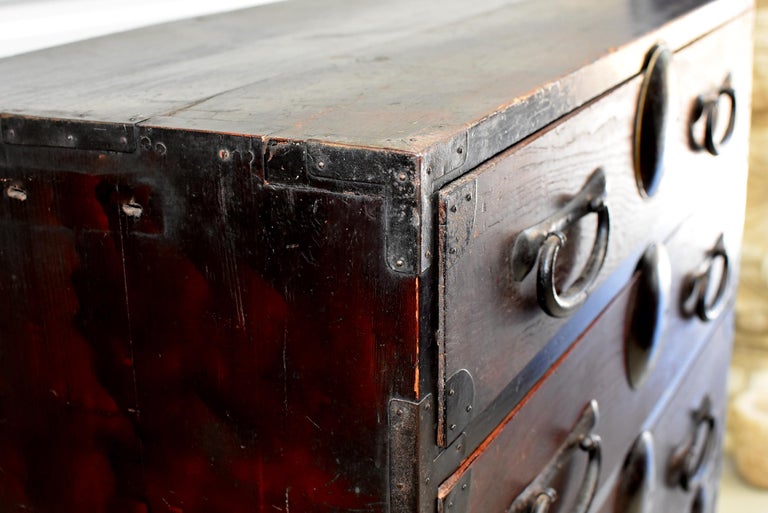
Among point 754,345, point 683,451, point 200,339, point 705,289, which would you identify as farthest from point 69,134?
point 754,345

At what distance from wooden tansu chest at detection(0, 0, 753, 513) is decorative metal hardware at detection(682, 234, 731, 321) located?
373 millimetres

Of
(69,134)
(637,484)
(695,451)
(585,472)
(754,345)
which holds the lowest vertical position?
(754,345)

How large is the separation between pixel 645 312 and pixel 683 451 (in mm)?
451

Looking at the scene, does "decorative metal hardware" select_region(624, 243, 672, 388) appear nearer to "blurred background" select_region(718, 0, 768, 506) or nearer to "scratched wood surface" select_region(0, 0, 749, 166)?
"scratched wood surface" select_region(0, 0, 749, 166)

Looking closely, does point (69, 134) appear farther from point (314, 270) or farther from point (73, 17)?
point (73, 17)

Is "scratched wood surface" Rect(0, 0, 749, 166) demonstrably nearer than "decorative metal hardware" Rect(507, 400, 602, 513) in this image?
Yes

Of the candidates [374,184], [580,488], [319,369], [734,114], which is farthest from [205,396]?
[734,114]

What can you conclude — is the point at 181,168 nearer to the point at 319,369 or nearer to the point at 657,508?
the point at 319,369

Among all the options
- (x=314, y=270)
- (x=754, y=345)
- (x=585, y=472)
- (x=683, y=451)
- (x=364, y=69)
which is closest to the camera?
(x=314, y=270)

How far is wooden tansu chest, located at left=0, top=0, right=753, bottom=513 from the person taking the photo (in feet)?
2.13

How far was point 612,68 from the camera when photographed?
3.08ft

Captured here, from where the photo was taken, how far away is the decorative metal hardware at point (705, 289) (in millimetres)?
1373

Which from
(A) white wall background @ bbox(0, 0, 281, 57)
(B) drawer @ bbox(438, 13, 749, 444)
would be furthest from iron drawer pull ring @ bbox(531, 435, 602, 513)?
(A) white wall background @ bbox(0, 0, 281, 57)

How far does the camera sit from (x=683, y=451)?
1.52m
